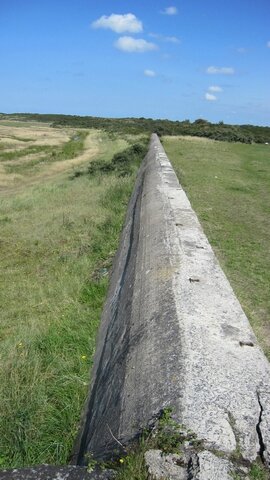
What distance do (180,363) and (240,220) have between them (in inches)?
251

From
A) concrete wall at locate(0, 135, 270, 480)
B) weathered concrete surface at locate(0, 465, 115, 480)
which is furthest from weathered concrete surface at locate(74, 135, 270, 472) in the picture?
weathered concrete surface at locate(0, 465, 115, 480)

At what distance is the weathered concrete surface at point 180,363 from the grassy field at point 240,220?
68 cm

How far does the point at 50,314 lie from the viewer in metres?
5.61

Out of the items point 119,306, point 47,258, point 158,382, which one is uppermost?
point 158,382

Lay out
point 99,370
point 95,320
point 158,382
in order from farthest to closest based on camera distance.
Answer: point 95,320 → point 99,370 → point 158,382

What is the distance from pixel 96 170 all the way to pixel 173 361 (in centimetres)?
1793

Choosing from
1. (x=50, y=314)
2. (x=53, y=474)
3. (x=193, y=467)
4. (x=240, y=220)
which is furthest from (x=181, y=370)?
(x=240, y=220)

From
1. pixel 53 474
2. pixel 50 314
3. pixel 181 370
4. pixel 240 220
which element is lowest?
pixel 50 314

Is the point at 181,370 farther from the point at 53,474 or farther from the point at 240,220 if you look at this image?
the point at 240,220

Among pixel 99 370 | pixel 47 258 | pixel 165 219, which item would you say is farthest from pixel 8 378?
pixel 47 258

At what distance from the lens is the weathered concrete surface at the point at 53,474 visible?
6.92ft

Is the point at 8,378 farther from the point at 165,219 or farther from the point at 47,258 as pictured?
the point at 47,258

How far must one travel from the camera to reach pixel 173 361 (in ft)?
8.98

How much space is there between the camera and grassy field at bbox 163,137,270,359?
5.00 meters
